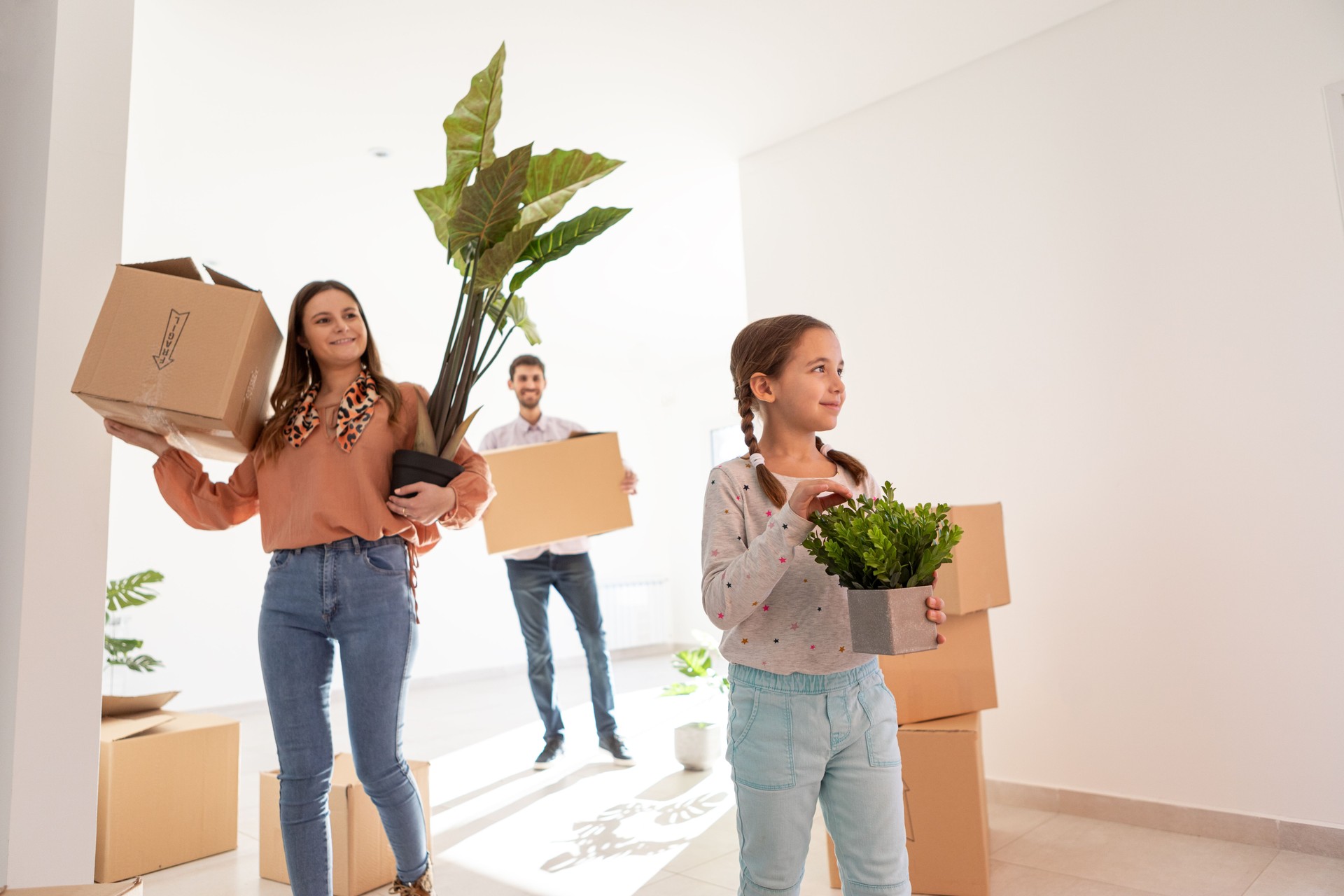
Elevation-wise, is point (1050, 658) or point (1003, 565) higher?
point (1003, 565)

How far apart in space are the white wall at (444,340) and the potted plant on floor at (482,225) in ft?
5.22

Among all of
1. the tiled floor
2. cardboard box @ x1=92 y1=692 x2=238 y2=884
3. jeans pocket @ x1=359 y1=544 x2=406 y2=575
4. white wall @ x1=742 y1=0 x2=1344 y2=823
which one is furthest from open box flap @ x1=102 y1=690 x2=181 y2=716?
white wall @ x1=742 y1=0 x2=1344 y2=823

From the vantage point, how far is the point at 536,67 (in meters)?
2.95

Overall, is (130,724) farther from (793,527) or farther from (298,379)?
(793,527)

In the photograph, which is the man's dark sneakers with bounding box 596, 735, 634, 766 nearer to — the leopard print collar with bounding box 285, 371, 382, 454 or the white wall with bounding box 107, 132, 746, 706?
the leopard print collar with bounding box 285, 371, 382, 454

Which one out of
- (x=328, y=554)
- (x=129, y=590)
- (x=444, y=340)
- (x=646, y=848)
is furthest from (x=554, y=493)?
(x=444, y=340)

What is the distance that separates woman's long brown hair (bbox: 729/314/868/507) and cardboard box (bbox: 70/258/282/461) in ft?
2.87

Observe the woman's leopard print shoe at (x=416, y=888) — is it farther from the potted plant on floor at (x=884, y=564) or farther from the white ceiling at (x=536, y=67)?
the white ceiling at (x=536, y=67)

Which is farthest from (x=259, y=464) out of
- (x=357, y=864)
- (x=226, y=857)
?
(x=226, y=857)

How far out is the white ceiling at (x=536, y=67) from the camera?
2.66 meters

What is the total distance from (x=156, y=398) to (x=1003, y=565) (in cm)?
196

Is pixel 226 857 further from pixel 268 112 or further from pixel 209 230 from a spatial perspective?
pixel 209 230

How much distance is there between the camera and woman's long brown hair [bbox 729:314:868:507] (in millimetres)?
1271

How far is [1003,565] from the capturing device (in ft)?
7.49
